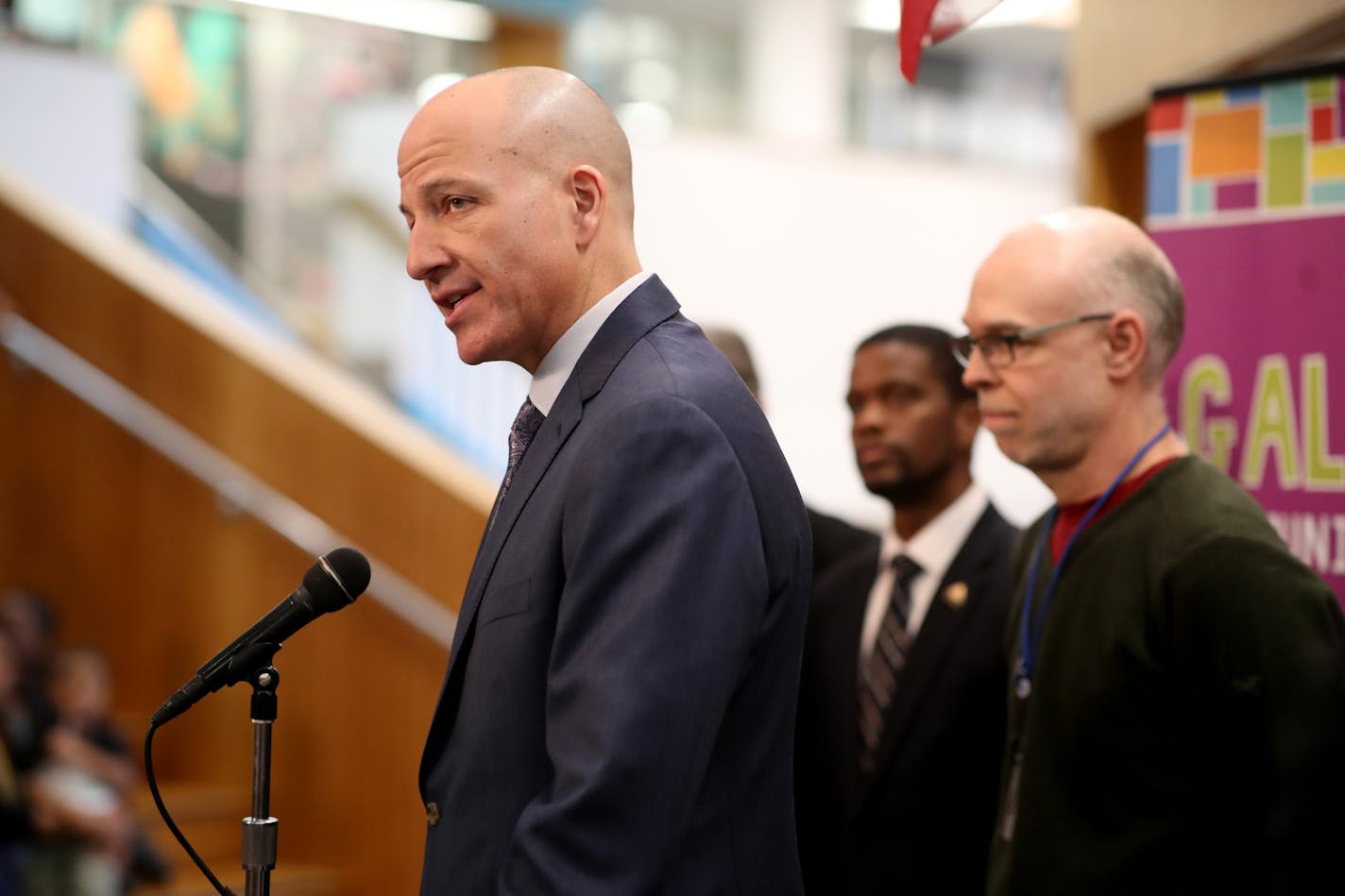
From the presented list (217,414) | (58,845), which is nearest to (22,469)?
(217,414)

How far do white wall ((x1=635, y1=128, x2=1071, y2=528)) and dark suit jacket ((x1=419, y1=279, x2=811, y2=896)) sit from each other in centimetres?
527

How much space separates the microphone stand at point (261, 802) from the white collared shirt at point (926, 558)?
1.30m

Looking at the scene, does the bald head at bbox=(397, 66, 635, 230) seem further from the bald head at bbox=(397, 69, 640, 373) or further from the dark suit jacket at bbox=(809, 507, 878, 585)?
the dark suit jacket at bbox=(809, 507, 878, 585)

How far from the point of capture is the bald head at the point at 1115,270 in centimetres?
218

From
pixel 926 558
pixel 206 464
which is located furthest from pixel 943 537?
pixel 206 464

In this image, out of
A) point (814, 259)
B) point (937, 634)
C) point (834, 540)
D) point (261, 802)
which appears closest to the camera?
point (261, 802)

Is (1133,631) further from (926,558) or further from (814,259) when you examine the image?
(814,259)

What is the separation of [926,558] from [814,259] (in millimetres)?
4868

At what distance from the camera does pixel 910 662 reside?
2652 mm

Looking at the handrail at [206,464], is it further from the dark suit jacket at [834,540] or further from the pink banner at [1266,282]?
the pink banner at [1266,282]

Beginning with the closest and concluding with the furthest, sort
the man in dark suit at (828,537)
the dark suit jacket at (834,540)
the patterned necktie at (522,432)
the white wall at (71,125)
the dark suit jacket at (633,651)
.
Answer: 1. the dark suit jacket at (633,651)
2. the patterned necktie at (522,432)
3. the man in dark suit at (828,537)
4. the dark suit jacket at (834,540)
5. the white wall at (71,125)

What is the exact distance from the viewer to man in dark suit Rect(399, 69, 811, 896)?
142 cm

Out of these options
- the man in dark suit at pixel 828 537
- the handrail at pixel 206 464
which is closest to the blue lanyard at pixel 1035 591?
the man in dark suit at pixel 828 537

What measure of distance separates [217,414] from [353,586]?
3.45m
